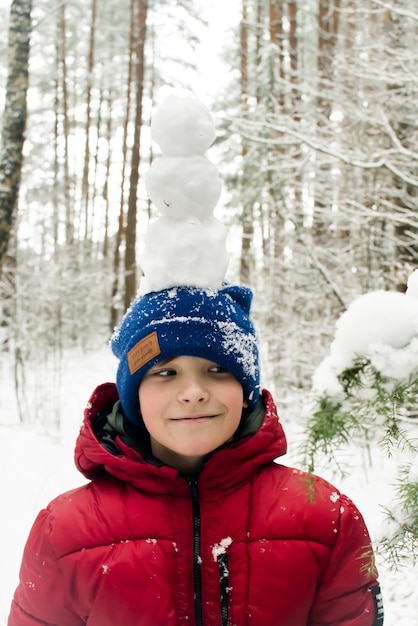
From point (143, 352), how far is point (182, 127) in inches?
26.5

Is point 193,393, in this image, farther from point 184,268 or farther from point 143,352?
point 184,268

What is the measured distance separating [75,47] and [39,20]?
1475 centimetres

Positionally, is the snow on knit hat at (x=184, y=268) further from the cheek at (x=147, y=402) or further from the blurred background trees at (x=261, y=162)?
the blurred background trees at (x=261, y=162)

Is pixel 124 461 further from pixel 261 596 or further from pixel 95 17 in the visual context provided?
pixel 95 17

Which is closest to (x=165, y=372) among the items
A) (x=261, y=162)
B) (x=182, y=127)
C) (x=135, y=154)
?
(x=182, y=127)

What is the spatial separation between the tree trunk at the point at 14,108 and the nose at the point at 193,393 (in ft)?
18.8

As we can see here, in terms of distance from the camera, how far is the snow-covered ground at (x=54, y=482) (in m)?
3.01

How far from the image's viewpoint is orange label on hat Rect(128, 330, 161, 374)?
1449mm

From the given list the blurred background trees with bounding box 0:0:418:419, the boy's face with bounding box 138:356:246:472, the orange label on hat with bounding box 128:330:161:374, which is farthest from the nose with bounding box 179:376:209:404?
the blurred background trees with bounding box 0:0:418:419

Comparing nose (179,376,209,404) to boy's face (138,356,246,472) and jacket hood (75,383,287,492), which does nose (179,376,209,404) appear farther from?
jacket hood (75,383,287,492)

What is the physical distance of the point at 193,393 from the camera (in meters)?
1.34

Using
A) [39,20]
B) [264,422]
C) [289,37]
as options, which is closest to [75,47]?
[289,37]

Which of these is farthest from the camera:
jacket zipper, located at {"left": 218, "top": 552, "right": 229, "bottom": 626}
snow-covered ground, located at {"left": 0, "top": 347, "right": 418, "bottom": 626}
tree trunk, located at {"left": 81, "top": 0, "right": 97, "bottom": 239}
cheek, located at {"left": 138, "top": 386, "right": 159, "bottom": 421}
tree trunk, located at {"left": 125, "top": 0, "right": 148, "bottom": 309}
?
tree trunk, located at {"left": 81, "top": 0, "right": 97, "bottom": 239}

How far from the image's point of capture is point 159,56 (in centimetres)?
1642
